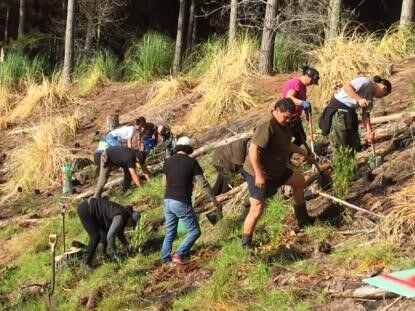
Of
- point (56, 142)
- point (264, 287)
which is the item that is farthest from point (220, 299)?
point (56, 142)

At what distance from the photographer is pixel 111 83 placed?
63.3 feet

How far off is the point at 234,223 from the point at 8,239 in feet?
13.5

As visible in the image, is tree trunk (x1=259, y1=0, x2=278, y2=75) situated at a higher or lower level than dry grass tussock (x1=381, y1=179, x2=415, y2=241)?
higher

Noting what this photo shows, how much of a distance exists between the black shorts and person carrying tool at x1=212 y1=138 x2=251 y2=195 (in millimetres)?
1657

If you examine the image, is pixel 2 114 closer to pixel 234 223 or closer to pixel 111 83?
pixel 111 83

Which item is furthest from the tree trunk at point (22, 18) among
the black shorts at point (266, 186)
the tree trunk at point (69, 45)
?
the black shorts at point (266, 186)

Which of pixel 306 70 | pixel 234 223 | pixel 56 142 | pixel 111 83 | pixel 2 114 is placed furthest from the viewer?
pixel 111 83

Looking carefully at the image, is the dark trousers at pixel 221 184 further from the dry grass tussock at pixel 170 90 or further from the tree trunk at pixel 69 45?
the tree trunk at pixel 69 45

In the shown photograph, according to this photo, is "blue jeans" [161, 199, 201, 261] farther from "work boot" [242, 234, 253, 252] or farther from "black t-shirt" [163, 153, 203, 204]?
"work boot" [242, 234, 253, 252]

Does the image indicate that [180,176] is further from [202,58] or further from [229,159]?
[202,58]

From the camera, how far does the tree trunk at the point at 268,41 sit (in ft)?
49.5

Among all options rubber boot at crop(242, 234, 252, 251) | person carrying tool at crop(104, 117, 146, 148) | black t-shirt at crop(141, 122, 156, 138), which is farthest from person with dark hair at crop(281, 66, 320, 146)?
black t-shirt at crop(141, 122, 156, 138)

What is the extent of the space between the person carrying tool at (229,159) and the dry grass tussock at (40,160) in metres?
4.97

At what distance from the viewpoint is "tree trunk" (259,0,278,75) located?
15.1 metres
